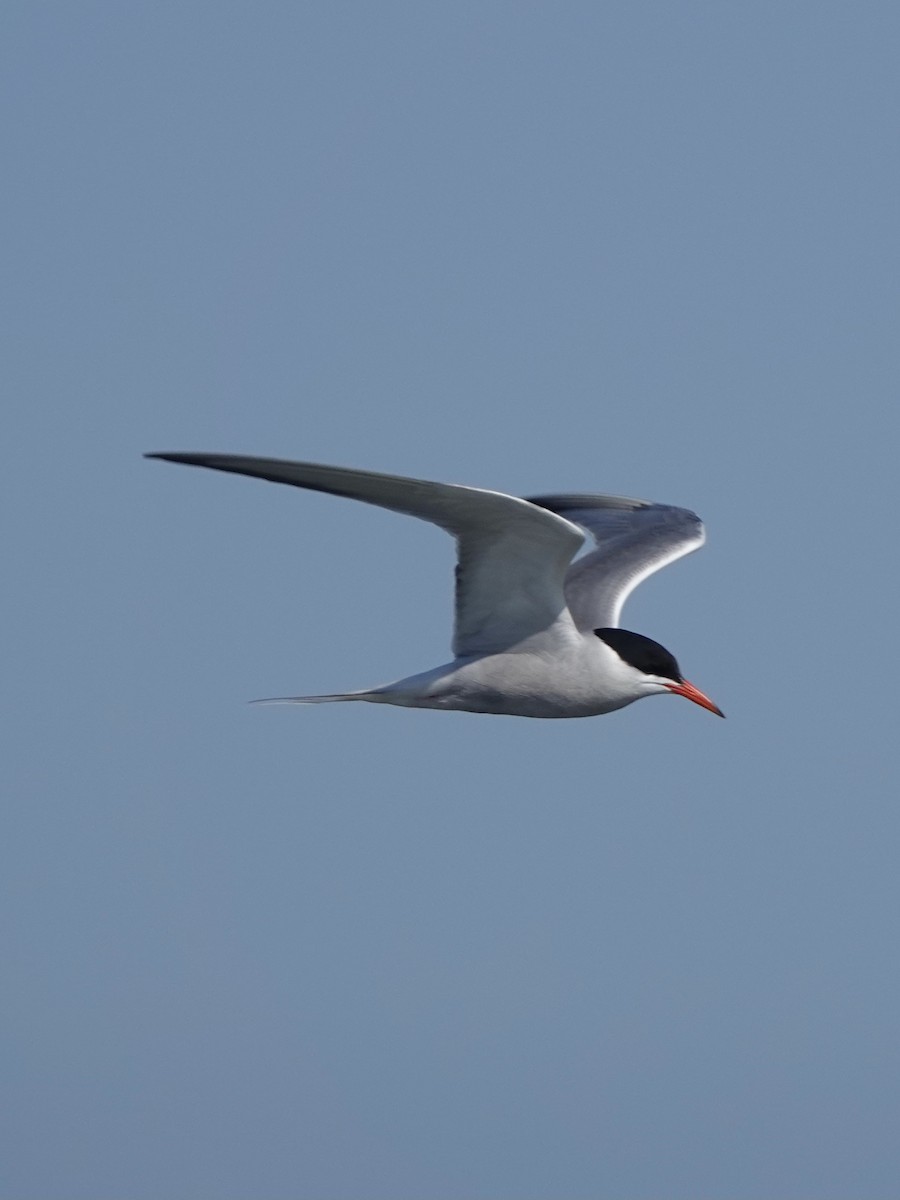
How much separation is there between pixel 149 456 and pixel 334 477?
1.02m

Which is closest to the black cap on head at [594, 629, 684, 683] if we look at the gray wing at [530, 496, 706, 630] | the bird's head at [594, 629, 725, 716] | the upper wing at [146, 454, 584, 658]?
the bird's head at [594, 629, 725, 716]

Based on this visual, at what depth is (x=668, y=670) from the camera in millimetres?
11672

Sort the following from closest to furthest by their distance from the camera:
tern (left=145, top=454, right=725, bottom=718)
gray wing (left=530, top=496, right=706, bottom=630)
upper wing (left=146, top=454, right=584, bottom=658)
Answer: upper wing (left=146, top=454, right=584, bottom=658)
tern (left=145, top=454, right=725, bottom=718)
gray wing (left=530, top=496, right=706, bottom=630)

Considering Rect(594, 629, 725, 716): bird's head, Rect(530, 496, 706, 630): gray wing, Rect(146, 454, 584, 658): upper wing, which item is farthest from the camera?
Rect(530, 496, 706, 630): gray wing

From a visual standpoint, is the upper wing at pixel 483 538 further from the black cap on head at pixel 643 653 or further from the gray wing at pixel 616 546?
the gray wing at pixel 616 546

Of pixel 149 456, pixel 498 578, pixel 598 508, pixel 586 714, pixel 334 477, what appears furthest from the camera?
pixel 598 508

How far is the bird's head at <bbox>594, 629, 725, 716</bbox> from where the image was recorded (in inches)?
452

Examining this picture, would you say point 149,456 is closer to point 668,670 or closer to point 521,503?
point 521,503

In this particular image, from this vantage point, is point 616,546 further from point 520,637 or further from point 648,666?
point 520,637

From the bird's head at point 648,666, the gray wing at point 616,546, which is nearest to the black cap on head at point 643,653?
the bird's head at point 648,666

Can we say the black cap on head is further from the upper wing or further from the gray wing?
the gray wing

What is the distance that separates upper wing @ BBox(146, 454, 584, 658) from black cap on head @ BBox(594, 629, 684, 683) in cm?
54

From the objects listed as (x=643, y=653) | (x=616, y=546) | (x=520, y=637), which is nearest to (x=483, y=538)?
(x=520, y=637)

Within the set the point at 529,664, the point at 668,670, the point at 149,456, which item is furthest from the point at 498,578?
the point at 149,456
